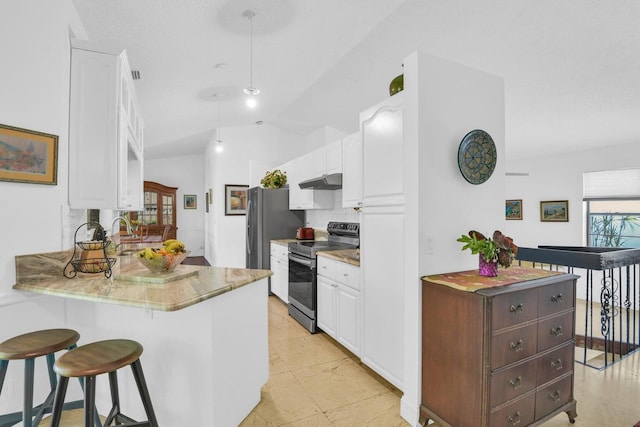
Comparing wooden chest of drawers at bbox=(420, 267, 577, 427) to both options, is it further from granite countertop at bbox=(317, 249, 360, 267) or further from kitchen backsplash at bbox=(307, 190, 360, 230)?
kitchen backsplash at bbox=(307, 190, 360, 230)

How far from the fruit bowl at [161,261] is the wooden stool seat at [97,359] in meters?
0.51

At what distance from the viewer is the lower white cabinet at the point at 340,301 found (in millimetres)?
2791

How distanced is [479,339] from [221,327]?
140 centimetres

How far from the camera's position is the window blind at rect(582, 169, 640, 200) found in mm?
5355

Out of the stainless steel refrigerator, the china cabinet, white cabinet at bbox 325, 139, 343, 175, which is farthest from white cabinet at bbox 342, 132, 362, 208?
the china cabinet

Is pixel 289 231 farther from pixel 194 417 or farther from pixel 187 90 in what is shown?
pixel 194 417

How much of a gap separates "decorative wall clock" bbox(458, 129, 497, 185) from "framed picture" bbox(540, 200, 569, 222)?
211 inches

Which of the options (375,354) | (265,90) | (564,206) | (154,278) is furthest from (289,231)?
(564,206)

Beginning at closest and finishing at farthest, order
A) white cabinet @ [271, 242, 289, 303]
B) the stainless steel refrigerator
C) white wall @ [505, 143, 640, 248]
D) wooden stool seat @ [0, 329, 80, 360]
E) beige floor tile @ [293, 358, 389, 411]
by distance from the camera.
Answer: wooden stool seat @ [0, 329, 80, 360], beige floor tile @ [293, 358, 389, 411], white cabinet @ [271, 242, 289, 303], the stainless steel refrigerator, white wall @ [505, 143, 640, 248]

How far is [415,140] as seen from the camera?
2.01 metres

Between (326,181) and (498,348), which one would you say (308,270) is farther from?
(498,348)

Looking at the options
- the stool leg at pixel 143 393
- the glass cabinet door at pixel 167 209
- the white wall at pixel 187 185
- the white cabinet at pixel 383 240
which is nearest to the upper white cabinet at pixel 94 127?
the stool leg at pixel 143 393

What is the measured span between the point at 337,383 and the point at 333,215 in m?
2.52

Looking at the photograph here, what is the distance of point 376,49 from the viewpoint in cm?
338
